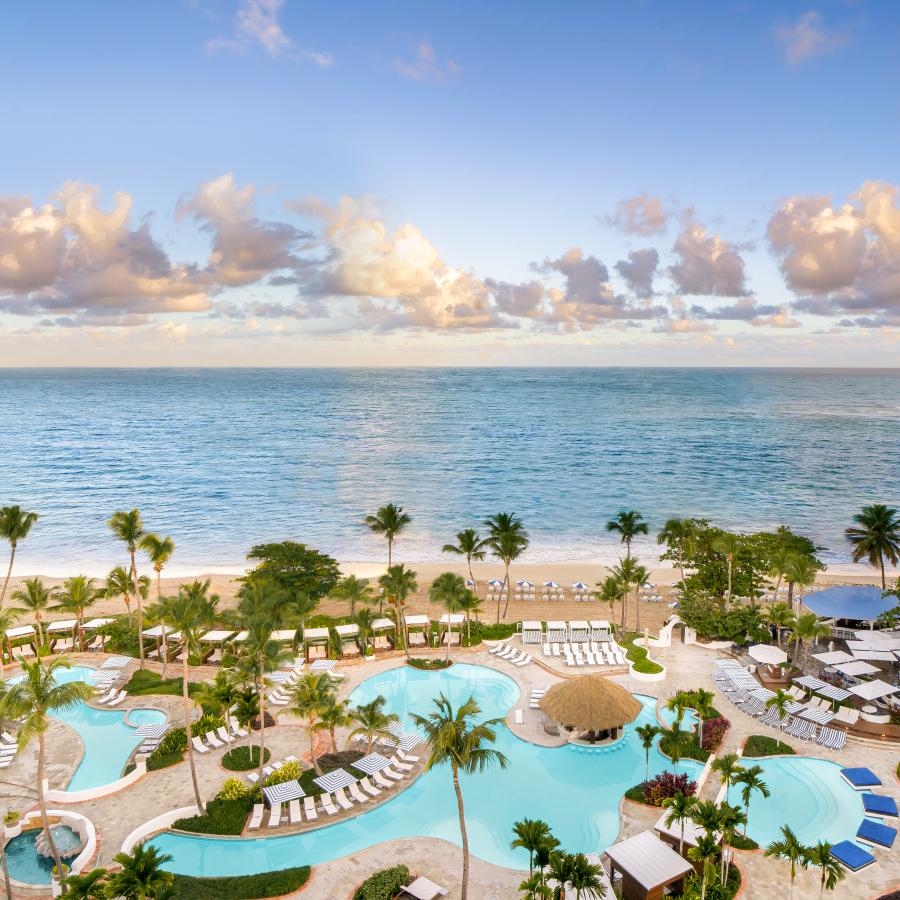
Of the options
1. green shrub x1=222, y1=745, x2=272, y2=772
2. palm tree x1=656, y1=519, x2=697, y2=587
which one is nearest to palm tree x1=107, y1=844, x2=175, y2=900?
green shrub x1=222, y1=745, x2=272, y2=772

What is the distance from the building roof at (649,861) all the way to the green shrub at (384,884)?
21.8 ft

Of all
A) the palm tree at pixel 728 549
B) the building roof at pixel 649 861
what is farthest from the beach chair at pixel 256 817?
the palm tree at pixel 728 549

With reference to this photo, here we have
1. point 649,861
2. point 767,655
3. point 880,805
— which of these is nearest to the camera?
point 649,861

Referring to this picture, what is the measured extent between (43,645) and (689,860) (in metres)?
38.6

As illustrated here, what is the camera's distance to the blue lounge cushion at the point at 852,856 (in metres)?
19.8

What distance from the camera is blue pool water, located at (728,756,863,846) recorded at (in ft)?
73.9

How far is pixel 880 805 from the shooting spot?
74.9 feet

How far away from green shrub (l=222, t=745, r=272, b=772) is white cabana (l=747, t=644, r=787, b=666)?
85.1ft

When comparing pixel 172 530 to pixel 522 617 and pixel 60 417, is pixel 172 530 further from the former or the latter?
pixel 60 417

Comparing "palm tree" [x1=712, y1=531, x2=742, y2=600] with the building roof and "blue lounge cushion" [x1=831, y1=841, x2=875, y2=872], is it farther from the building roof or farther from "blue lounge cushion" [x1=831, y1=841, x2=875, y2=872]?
the building roof

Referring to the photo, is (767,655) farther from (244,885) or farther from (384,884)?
(244,885)

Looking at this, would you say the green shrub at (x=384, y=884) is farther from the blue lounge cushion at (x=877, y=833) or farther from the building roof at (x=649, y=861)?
the blue lounge cushion at (x=877, y=833)

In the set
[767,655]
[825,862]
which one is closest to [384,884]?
[825,862]

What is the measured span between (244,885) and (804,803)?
21.1 meters
